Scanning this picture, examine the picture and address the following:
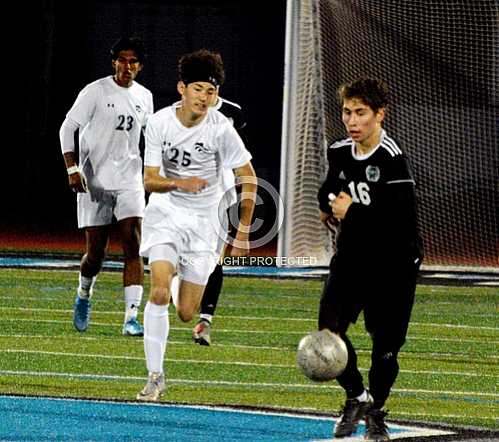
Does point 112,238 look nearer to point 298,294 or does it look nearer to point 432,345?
point 298,294

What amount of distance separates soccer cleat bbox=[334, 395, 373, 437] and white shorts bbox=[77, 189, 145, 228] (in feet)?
18.1

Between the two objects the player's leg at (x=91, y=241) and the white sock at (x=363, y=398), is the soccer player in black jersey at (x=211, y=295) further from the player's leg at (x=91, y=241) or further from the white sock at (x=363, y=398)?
the white sock at (x=363, y=398)

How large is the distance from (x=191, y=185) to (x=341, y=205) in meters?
1.91

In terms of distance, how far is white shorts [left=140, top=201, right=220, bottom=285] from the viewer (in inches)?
416

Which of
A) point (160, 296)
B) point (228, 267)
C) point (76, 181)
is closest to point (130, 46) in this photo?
point (76, 181)

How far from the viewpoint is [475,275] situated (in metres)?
21.9

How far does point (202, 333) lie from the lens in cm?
1350

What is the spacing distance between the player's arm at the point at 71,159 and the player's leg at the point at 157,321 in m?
3.12

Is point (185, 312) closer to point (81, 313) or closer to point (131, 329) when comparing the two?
point (131, 329)

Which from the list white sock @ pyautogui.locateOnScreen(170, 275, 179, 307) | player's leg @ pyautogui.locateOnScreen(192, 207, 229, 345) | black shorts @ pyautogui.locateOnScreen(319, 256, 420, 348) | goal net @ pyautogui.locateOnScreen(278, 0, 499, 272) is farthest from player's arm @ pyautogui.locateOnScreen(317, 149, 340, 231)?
goal net @ pyautogui.locateOnScreen(278, 0, 499, 272)

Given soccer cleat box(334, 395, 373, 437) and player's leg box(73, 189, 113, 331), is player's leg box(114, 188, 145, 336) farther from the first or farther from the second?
soccer cleat box(334, 395, 373, 437)

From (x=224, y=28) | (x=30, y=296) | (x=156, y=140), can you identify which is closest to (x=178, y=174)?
(x=156, y=140)

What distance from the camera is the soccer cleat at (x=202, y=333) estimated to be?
13484 millimetres

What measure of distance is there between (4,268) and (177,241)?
10599 millimetres
